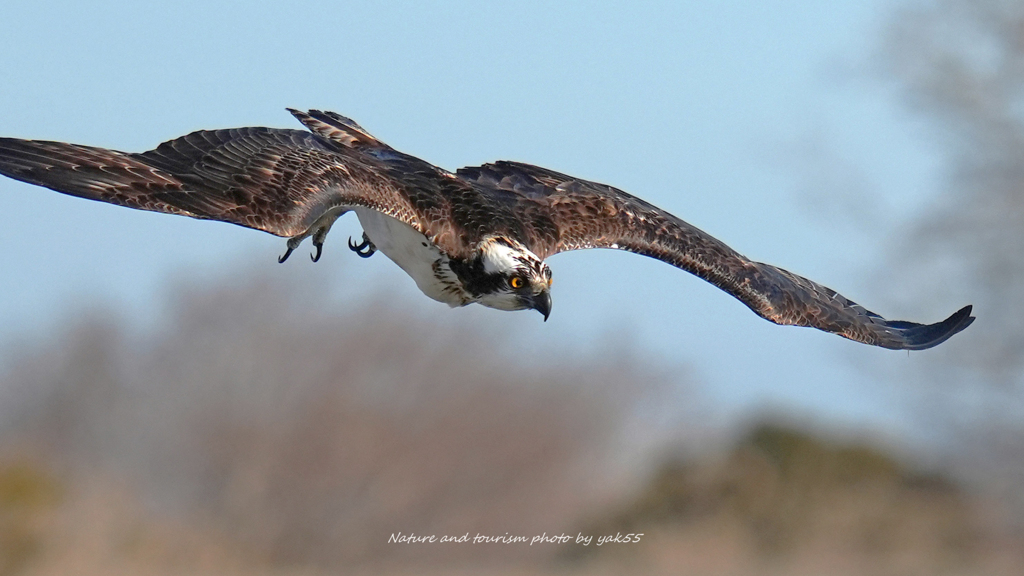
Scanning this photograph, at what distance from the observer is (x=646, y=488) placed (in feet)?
101

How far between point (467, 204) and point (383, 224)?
1.82ft

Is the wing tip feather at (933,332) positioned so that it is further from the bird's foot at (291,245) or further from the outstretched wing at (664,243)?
the bird's foot at (291,245)

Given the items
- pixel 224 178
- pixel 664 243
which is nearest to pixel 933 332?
pixel 664 243

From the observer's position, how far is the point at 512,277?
321 inches

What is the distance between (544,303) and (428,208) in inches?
34.4

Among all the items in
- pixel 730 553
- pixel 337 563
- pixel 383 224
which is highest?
pixel 383 224

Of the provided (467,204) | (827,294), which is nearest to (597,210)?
(467,204)

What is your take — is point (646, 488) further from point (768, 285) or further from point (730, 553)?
point (768, 285)

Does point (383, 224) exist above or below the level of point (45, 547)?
above

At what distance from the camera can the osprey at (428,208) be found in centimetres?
739

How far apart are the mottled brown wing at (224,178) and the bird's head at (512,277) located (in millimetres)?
443

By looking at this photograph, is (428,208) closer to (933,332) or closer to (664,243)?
(664,243)

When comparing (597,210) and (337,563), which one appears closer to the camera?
(597,210)

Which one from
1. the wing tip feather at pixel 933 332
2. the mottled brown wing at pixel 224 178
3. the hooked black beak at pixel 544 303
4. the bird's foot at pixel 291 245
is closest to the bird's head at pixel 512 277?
the hooked black beak at pixel 544 303
